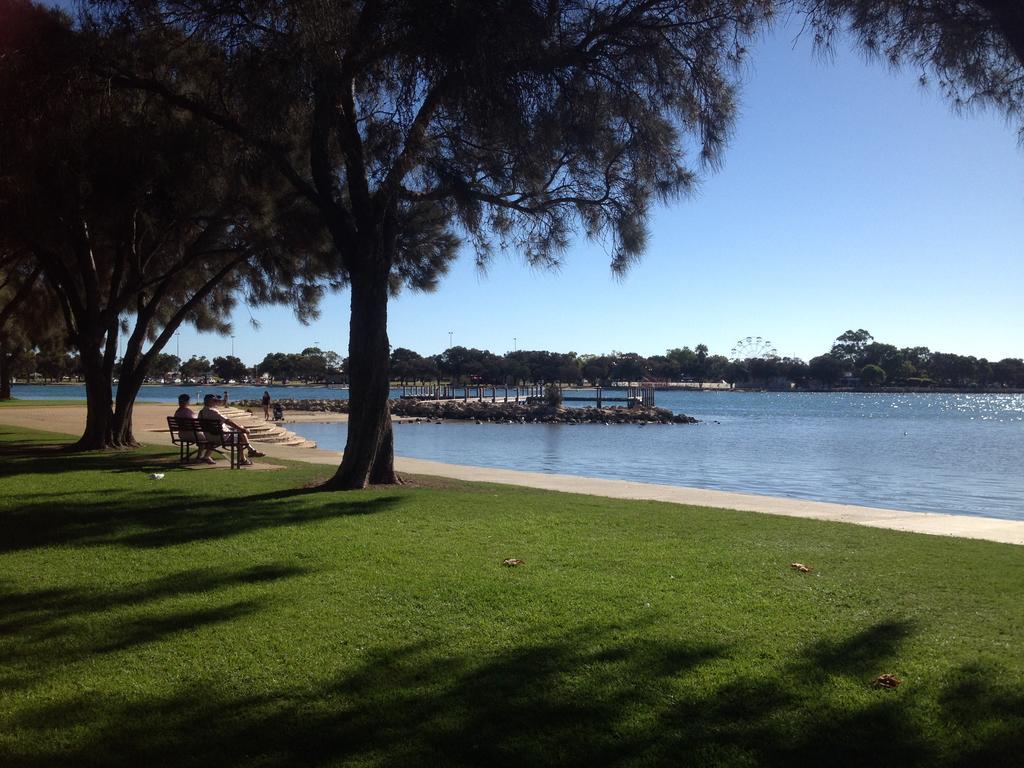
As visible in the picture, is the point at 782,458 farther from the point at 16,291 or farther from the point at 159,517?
the point at 159,517

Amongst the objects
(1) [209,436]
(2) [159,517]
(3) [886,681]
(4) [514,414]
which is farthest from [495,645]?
(4) [514,414]

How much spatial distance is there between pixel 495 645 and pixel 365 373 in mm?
7860

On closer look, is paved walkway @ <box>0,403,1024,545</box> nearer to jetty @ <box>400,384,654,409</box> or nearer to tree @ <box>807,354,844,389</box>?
jetty @ <box>400,384,654,409</box>

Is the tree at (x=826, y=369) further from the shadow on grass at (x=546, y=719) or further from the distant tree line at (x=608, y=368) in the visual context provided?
the shadow on grass at (x=546, y=719)

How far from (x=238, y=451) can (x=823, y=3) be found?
488 inches

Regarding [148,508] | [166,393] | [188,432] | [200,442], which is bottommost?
[166,393]

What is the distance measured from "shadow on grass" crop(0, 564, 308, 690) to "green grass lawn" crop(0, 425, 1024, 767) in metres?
0.02

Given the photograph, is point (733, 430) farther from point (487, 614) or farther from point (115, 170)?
point (487, 614)

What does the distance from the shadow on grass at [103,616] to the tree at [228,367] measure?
17521cm

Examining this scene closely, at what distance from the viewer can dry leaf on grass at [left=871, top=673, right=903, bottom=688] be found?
179 inches

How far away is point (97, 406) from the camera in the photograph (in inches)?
735

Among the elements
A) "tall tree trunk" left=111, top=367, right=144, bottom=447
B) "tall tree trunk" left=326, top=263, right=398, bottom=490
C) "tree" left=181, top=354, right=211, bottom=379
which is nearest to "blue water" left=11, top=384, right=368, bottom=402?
"tree" left=181, top=354, right=211, bottom=379

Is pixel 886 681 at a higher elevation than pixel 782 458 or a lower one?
higher

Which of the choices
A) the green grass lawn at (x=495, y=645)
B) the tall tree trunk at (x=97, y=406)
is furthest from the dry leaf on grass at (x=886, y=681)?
the tall tree trunk at (x=97, y=406)
